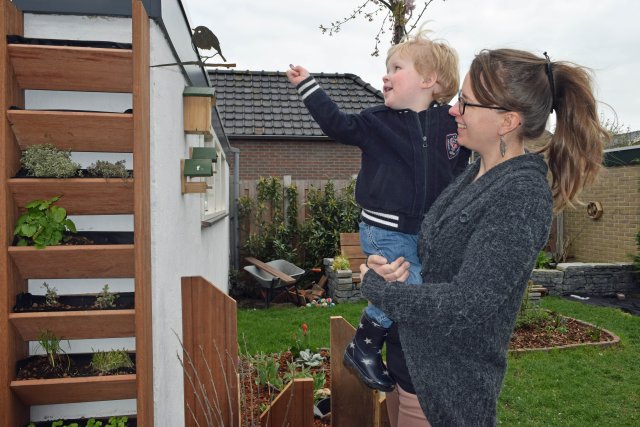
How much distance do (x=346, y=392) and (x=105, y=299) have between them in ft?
4.31

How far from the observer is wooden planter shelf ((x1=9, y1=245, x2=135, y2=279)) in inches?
77.9

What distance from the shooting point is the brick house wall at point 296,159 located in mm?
12094

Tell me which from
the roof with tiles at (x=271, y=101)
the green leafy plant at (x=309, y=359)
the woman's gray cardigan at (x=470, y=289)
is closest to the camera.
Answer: the woman's gray cardigan at (x=470, y=289)

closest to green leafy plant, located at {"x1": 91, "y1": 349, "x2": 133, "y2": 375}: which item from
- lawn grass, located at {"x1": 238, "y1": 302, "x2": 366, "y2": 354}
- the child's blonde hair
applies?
the child's blonde hair

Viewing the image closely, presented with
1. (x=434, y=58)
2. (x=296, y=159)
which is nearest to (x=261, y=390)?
(x=434, y=58)

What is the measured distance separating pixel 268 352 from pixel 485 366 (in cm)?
423

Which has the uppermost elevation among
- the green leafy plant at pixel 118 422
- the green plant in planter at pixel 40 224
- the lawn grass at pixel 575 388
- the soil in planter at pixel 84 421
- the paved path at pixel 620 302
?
Answer: the green plant in planter at pixel 40 224

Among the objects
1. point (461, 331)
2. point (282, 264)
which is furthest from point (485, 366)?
point (282, 264)

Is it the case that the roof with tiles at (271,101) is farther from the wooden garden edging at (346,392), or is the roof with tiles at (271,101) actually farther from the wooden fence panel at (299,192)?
the wooden garden edging at (346,392)

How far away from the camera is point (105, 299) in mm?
2188

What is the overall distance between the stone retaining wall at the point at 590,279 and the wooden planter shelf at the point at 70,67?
26.6ft

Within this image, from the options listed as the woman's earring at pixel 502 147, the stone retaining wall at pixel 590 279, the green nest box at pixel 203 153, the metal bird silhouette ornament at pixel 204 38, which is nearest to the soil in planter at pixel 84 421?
the green nest box at pixel 203 153

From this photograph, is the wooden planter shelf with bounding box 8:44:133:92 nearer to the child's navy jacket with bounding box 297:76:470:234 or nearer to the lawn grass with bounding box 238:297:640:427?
the child's navy jacket with bounding box 297:76:470:234

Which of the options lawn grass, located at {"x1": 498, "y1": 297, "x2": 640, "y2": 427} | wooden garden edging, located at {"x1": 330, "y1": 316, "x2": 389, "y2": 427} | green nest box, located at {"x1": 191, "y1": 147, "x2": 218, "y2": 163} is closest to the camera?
wooden garden edging, located at {"x1": 330, "y1": 316, "x2": 389, "y2": 427}
